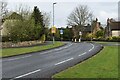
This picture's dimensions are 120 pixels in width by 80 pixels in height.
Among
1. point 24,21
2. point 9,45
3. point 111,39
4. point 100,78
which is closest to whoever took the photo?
point 100,78

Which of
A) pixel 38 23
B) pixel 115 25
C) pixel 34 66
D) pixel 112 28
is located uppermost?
pixel 115 25

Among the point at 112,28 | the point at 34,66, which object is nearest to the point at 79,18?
the point at 112,28

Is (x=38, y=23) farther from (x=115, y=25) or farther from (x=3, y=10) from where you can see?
(x=115, y=25)

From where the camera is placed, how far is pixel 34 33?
58906 mm

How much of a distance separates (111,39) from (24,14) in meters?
33.2

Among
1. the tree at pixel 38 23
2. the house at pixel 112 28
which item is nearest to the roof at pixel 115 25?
the house at pixel 112 28

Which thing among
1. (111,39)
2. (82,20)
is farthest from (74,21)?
(111,39)

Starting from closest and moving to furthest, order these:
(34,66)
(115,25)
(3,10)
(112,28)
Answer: (34,66), (3,10), (112,28), (115,25)

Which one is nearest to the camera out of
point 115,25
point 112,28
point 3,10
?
point 3,10

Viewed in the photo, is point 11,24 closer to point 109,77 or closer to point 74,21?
point 109,77

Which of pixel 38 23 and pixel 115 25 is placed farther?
pixel 115 25

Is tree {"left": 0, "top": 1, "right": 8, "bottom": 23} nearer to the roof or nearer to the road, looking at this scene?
the road

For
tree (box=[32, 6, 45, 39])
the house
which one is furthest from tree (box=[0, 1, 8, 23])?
the house

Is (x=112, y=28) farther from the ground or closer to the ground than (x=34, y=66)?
farther from the ground
